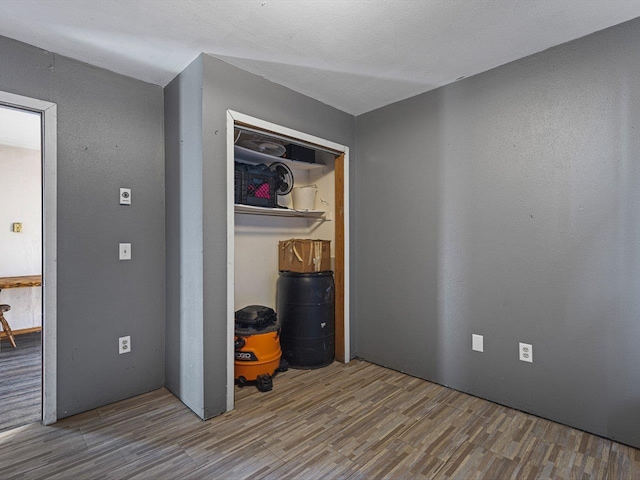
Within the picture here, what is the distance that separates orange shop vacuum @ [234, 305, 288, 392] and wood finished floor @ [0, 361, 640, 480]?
166 mm

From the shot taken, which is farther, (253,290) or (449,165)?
(253,290)

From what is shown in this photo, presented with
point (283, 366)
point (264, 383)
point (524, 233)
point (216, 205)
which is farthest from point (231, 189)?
point (524, 233)

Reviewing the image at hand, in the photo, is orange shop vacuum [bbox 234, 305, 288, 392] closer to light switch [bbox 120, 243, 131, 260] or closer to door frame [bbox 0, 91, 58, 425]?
light switch [bbox 120, 243, 131, 260]

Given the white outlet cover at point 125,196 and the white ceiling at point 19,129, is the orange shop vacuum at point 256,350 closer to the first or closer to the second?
the white outlet cover at point 125,196

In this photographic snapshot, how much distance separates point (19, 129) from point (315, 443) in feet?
13.3

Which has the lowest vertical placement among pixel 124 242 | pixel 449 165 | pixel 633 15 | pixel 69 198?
pixel 124 242

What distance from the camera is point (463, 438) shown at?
1871 millimetres

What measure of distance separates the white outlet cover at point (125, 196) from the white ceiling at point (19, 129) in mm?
1299

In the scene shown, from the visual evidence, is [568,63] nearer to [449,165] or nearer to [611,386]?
[449,165]

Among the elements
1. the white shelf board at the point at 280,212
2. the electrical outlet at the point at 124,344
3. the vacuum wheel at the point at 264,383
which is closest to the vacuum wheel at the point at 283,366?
the vacuum wheel at the point at 264,383

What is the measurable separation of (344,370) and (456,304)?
3.59ft

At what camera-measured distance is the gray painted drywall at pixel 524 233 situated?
5.98ft

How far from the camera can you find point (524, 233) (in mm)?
2139

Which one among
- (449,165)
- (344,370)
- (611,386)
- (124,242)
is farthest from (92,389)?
(611,386)
